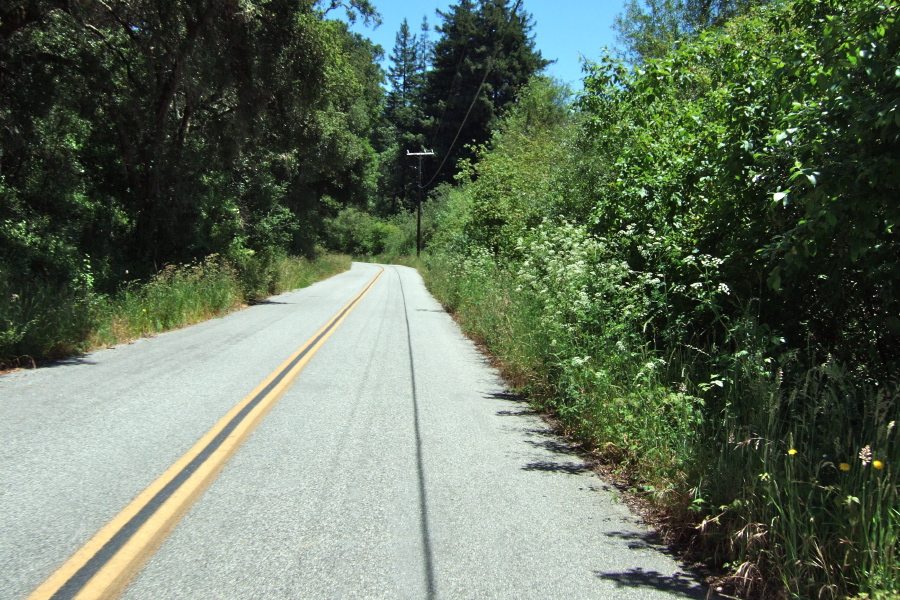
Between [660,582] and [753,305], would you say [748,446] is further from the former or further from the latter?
[753,305]

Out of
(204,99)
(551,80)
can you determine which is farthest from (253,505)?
(551,80)

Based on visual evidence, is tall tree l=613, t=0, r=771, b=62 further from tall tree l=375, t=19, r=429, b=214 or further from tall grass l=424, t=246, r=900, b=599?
tall tree l=375, t=19, r=429, b=214

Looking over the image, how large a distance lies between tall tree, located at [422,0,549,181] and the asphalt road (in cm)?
4780

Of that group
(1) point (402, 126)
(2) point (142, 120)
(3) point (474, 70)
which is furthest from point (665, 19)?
(1) point (402, 126)

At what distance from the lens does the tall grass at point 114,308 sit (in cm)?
1001

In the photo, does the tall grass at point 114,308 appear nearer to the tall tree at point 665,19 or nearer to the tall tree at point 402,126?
the tall tree at point 665,19

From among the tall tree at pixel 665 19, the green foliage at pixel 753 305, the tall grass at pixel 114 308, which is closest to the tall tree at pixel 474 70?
the tall tree at pixel 665 19

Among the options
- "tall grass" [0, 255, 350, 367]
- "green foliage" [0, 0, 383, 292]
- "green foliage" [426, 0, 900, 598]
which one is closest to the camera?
"green foliage" [426, 0, 900, 598]

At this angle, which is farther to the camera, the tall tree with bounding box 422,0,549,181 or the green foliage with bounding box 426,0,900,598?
the tall tree with bounding box 422,0,549,181

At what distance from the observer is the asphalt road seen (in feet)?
12.0

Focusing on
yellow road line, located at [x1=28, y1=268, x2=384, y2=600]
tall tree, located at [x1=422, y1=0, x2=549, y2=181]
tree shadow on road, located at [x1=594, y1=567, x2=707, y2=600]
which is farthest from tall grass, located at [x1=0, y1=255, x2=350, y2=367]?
tall tree, located at [x1=422, y1=0, x2=549, y2=181]

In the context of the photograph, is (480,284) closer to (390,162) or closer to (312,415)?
A: (312,415)

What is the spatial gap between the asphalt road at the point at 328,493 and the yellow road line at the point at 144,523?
0.08m

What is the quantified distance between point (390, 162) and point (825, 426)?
79484 mm
